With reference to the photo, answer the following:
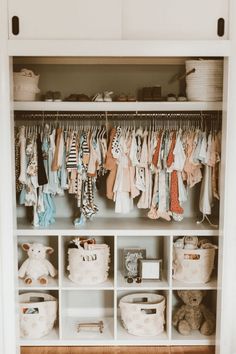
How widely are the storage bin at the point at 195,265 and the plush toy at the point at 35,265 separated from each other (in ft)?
3.07

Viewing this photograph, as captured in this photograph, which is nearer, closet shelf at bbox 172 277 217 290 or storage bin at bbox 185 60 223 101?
storage bin at bbox 185 60 223 101

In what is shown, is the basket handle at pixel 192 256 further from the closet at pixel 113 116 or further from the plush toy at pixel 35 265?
the plush toy at pixel 35 265

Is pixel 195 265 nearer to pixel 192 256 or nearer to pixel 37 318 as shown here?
pixel 192 256

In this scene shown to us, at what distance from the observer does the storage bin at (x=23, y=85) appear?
3.45 meters

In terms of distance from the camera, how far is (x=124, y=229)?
11.5 feet

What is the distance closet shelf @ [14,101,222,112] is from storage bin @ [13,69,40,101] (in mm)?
91

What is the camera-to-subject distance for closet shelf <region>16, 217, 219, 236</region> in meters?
3.49

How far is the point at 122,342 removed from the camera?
3541mm

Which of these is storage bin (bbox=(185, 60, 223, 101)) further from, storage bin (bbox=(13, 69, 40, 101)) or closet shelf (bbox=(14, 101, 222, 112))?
storage bin (bbox=(13, 69, 40, 101))

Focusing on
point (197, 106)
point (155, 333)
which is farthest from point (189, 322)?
point (197, 106)
